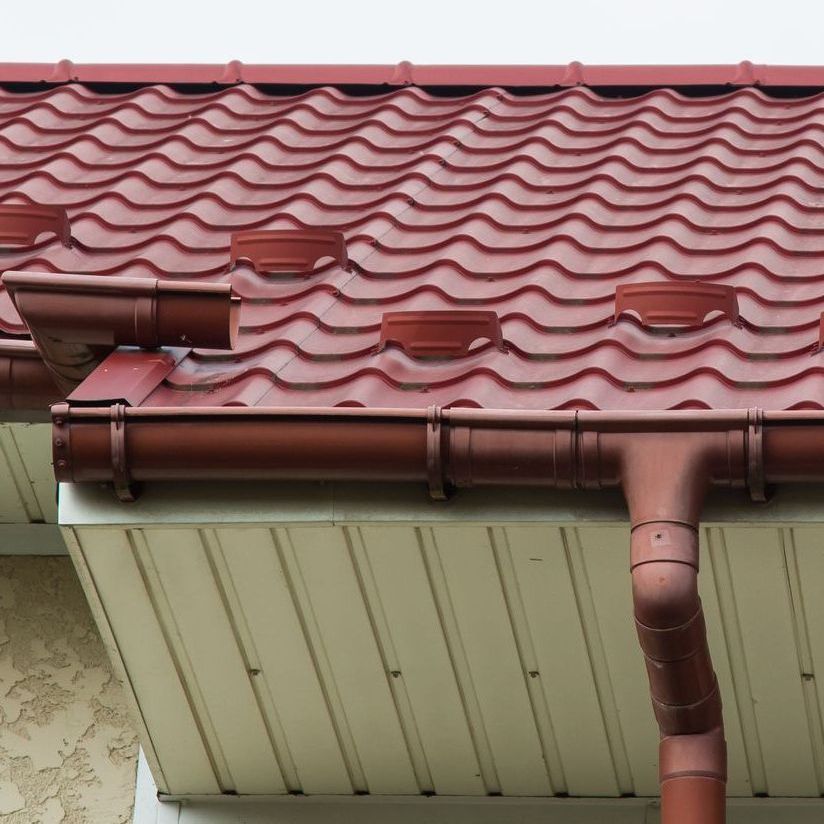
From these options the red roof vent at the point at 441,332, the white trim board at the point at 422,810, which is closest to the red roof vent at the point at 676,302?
the red roof vent at the point at 441,332

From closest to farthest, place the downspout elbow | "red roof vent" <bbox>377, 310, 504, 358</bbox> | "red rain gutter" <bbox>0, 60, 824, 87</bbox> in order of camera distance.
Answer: the downspout elbow
"red roof vent" <bbox>377, 310, 504, 358</bbox>
"red rain gutter" <bbox>0, 60, 824, 87</bbox>

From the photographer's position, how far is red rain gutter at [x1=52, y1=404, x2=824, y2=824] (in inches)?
129

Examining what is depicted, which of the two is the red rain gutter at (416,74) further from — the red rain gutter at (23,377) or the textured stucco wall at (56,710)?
the red rain gutter at (23,377)

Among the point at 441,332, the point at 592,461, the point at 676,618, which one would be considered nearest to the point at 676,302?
the point at 441,332

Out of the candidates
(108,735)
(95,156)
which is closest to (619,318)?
(108,735)

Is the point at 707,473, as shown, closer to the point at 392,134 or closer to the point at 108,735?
the point at 108,735

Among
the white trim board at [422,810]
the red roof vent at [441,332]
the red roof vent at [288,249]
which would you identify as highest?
the red roof vent at [288,249]

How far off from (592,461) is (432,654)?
681mm

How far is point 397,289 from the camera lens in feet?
14.9

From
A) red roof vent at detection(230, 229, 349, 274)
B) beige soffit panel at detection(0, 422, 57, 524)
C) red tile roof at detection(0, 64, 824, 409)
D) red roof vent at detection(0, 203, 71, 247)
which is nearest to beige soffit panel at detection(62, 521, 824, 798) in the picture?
red tile roof at detection(0, 64, 824, 409)

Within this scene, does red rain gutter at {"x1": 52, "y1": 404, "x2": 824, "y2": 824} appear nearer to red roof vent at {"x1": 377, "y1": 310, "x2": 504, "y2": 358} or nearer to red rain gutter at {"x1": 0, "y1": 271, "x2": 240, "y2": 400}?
red rain gutter at {"x1": 0, "y1": 271, "x2": 240, "y2": 400}

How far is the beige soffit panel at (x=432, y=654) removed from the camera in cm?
359

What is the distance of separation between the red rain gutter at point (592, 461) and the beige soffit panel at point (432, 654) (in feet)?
0.45

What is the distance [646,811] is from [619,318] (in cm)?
119
